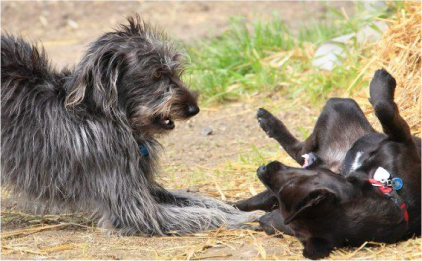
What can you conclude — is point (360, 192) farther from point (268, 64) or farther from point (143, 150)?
point (268, 64)

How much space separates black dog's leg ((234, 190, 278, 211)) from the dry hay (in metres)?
1.43

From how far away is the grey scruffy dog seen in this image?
509 centimetres

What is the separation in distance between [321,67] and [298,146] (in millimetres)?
2640

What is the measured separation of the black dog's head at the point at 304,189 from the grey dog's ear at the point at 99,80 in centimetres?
127

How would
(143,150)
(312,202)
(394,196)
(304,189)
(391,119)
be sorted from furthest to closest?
(143,150)
(391,119)
(394,196)
(304,189)
(312,202)

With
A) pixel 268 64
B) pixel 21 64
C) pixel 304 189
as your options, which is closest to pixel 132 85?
pixel 21 64

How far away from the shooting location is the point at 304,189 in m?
4.14

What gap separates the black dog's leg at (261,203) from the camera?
499cm

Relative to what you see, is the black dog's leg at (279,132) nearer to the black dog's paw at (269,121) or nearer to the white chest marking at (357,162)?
the black dog's paw at (269,121)

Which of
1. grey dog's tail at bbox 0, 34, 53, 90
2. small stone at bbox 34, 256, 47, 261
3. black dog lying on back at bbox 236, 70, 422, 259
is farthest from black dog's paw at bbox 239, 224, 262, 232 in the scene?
grey dog's tail at bbox 0, 34, 53, 90

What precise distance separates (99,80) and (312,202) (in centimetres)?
177

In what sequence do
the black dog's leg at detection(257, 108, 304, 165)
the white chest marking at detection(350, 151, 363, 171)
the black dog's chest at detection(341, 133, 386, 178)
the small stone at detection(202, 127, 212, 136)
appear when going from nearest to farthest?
the black dog's chest at detection(341, 133, 386, 178) → the white chest marking at detection(350, 151, 363, 171) → the black dog's leg at detection(257, 108, 304, 165) → the small stone at detection(202, 127, 212, 136)

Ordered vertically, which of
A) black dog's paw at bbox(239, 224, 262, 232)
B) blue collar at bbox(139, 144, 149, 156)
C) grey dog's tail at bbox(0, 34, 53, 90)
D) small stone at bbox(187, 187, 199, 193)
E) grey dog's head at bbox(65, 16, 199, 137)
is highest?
grey dog's tail at bbox(0, 34, 53, 90)

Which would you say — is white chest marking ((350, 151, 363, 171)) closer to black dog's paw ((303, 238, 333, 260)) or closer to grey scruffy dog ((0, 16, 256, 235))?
black dog's paw ((303, 238, 333, 260))
